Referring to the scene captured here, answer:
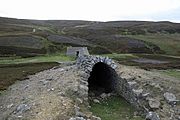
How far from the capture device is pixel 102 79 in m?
45.0

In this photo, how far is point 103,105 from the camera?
35.8m

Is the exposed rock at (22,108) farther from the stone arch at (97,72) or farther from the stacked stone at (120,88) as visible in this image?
the stone arch at (97,72)

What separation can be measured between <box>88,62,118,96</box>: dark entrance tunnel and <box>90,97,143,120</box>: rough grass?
11.3ft

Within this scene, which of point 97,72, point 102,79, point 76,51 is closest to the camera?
point 102,79

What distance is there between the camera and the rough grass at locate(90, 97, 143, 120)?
104ft

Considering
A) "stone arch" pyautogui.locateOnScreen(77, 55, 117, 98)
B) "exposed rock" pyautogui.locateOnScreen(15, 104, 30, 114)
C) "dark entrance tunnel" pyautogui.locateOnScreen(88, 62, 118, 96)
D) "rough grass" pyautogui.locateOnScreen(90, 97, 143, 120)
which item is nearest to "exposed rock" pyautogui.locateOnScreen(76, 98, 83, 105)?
"stone arch" pyautogui.locateOnScreen(77, 55, 117, 98)

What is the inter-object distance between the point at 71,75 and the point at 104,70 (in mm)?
6147

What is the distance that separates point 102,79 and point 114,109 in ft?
35.1

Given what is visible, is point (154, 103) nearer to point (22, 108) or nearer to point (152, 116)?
point (152, 116)

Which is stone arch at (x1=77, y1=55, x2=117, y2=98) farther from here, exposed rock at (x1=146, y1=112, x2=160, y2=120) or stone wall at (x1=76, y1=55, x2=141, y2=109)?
exposed rock at (x1=146, y1=112, x2=160, y2=120)

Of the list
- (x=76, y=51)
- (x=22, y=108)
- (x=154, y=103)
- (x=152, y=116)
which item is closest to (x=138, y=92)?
(x=154, y=103)

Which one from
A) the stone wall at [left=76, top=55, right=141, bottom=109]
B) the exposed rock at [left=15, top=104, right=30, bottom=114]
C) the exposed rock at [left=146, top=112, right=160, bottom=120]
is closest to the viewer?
the exposed rock at [left=146, top=112, right=160, bottom=120]

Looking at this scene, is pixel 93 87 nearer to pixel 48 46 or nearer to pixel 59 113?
pixel 59 113

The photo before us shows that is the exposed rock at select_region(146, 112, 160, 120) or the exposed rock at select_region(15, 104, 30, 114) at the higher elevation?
the exposed rock at select_region(146, 112, 160, 120)
